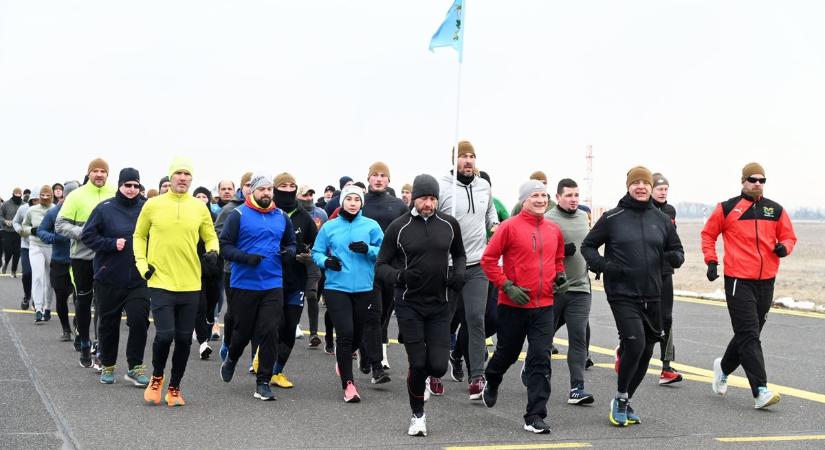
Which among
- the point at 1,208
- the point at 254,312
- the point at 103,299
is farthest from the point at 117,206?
the point at 1,208

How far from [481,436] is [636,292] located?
5.58 feet

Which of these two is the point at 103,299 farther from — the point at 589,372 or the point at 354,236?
the point at 589,372

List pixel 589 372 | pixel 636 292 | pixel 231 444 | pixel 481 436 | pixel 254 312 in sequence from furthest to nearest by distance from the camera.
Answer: pixel 589 372 → pixel 254 312 → pixel 636 292 → pixel 481 436 → pixel 231 444

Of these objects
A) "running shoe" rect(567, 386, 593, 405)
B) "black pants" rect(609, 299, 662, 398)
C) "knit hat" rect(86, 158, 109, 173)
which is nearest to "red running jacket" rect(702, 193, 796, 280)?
"black pants" rect(609, 299, 662, 398)

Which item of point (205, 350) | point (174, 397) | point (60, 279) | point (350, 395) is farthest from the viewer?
point (60, 279)

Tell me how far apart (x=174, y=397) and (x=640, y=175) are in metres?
4.25

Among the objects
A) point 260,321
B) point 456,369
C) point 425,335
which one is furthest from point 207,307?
point 425,335

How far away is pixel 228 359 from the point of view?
960 centimetres

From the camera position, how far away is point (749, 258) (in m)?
9.40

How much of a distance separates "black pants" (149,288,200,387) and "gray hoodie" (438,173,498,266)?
248 centimetres

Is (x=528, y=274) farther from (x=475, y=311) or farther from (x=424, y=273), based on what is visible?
(x=475, y=311)

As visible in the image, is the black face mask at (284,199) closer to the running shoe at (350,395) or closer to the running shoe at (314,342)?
the running shoe at (350,395)

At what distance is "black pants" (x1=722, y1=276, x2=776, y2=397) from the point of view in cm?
920

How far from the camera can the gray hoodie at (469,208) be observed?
9742 millimetres
